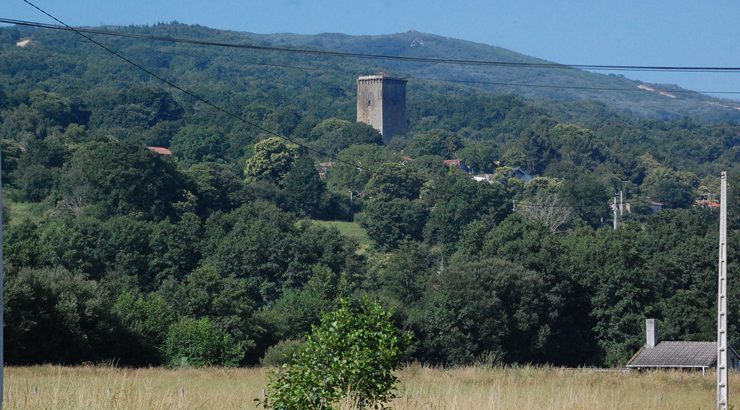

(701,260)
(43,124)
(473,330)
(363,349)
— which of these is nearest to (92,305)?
(473,330)

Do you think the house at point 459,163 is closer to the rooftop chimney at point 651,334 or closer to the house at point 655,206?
the house at point 655,206

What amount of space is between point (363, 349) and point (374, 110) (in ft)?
481

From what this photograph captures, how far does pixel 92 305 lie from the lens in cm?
2834

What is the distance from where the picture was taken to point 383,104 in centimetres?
15412

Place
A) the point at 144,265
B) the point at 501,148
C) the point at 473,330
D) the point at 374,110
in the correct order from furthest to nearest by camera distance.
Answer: the point at 374,110, the point at 501,148, the point at 144,265, the point at 473,330

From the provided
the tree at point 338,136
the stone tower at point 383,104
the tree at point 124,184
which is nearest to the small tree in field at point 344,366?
the tree at point 124,184

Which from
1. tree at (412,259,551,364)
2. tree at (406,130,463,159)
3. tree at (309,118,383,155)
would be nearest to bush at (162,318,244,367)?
tree at (412,259,551,364)

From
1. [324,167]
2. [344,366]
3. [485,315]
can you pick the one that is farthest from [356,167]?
[344,366]

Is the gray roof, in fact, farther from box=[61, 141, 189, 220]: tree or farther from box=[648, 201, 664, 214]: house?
box=[648, 201, 664, 214]: house

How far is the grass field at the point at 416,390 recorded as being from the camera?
10211 mm

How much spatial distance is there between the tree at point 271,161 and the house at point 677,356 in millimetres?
58691

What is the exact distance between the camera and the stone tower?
154 metres

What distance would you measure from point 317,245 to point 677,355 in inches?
977

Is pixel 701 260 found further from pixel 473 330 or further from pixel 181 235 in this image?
pixel 181 235
